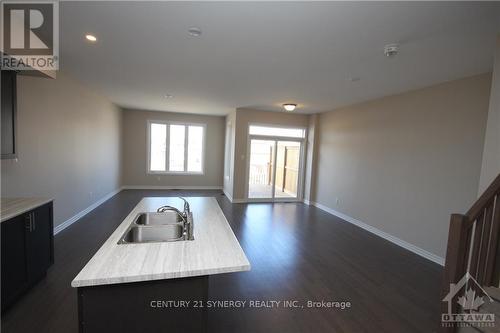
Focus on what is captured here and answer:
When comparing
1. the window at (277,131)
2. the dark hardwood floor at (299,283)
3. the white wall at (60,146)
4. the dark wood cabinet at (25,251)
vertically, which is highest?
the window at (277,131)

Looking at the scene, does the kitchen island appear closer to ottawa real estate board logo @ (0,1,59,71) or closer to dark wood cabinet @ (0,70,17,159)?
dark wood cabinet @ (0,70,17,159)

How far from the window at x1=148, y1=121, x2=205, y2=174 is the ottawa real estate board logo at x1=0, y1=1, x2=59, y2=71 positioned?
483 centimetres

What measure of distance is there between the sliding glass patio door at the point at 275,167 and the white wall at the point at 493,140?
4.81m

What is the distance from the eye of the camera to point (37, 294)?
2244mm

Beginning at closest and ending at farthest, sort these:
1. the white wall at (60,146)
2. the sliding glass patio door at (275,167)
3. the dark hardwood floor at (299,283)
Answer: the dark hardwood floor at (299,283), the white wall at (60,146), the sliding glass patio door at (275,167)

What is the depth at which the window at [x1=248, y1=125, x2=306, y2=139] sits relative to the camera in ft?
21.0

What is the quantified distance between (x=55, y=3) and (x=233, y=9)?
1.45 m

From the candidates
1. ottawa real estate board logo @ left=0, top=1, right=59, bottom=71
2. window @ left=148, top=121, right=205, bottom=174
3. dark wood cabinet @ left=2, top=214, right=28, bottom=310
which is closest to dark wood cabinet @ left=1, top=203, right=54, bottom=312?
dark wood cabinet @ left=2, top=214, right=28, bottom=310

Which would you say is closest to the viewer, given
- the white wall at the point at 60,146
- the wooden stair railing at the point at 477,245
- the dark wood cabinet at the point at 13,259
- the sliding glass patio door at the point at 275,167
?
the wooden stair railing at the point at 477,245

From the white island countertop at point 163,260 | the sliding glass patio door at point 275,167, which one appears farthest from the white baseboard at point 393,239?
the white island countertop at point 163,260

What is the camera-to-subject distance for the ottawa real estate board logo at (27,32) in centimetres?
198

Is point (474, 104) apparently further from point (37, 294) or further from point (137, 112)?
point (137, 112)

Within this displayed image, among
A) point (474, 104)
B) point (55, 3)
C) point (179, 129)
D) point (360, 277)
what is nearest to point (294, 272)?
point (360, 277)

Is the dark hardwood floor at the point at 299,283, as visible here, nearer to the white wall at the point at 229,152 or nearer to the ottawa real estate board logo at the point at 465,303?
the ottawa real estate board logo at the point at 465,303
